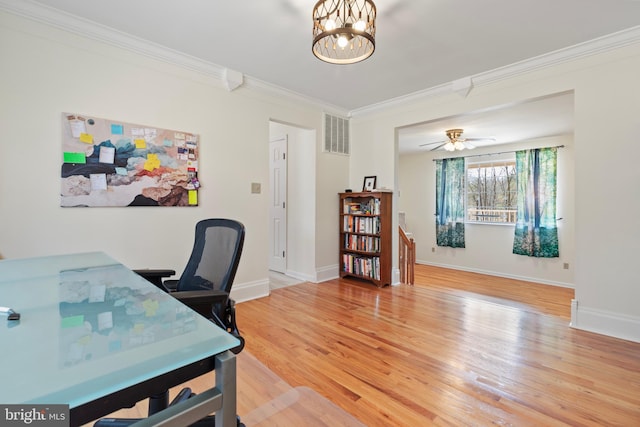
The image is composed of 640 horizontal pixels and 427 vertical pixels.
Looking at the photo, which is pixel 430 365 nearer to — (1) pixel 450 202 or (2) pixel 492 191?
(2) pixel 492 191

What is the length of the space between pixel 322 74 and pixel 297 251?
2.51 m

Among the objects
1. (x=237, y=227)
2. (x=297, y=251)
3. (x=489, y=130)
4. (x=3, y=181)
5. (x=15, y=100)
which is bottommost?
(x=297, y=251)

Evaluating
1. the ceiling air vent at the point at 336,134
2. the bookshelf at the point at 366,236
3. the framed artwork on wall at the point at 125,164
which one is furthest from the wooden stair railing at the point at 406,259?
the framed artwork on wall at the point at 125,164

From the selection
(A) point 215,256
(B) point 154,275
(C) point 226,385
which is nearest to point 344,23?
(A) point 215,256

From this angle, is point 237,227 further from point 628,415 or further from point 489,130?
point 489,130

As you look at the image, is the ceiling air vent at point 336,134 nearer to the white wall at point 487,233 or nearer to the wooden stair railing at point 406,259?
the wooden stair railing at point 406,259

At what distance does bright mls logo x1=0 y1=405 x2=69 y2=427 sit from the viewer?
0.49m

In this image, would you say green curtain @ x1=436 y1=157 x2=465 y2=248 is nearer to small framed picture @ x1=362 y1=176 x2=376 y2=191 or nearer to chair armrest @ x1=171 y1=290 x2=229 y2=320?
small framed picture @ x1=362 y1=176 x2=376 y2=191

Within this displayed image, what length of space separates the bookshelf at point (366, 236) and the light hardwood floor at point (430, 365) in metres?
0.72

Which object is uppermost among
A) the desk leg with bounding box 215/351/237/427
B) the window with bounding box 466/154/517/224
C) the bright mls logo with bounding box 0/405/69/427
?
the window with bounding box 466/154/517/224

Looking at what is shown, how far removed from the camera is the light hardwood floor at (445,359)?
1635 mm

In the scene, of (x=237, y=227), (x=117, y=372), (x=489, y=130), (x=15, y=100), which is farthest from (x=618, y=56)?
(x=15, y=100)

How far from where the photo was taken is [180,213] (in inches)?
117

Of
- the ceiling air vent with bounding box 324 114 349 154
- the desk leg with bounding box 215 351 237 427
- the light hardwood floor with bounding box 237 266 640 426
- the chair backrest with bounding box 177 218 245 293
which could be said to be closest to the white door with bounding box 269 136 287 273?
the ceiling air vent with bounding box 324 114 349 154
